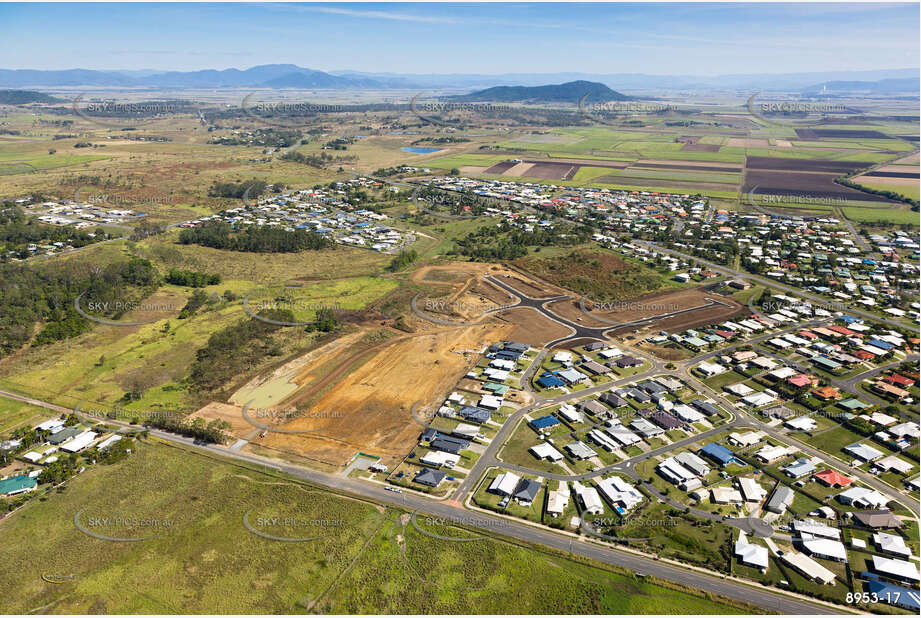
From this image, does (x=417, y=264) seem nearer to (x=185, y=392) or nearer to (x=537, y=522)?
(x=185, y=392)

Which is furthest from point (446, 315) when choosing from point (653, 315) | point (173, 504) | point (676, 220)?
point (676, 220)

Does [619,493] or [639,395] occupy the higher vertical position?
[639,395]

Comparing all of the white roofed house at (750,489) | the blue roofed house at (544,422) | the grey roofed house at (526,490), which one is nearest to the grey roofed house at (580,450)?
the blue roofed house at (544,422)

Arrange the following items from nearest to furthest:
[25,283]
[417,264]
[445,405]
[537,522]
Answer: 1. [537,522]
2. [445,405]
3. [25,283]
4. [417,264]

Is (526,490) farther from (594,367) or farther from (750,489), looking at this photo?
(594,367)

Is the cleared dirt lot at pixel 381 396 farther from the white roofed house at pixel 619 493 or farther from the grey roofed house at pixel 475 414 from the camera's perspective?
the white roofed house at pixel 619 493

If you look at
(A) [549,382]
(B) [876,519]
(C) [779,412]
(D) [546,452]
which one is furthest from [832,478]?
(A) [549,382]
